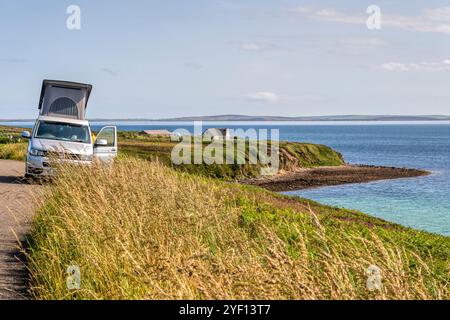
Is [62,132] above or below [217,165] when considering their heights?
above

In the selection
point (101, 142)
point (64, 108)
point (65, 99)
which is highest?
point (65, 99)

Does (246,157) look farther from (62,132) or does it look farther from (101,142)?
(101,142)

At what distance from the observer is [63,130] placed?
23391 mm

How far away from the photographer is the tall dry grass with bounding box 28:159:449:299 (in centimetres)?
605

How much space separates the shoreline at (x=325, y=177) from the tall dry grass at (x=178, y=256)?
43.2 metres

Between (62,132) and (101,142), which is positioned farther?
(62,132)

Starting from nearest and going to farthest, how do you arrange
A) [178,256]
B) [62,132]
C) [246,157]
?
[178,256], [62,132], [246,157]

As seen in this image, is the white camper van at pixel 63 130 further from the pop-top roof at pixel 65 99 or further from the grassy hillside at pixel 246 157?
the grassy hillside at pixel 246 157

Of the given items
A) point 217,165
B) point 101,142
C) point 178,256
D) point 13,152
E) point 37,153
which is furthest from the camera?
point 217,165

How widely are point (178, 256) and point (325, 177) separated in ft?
197

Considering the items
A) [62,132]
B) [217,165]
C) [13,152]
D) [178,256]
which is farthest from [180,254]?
[217,165]

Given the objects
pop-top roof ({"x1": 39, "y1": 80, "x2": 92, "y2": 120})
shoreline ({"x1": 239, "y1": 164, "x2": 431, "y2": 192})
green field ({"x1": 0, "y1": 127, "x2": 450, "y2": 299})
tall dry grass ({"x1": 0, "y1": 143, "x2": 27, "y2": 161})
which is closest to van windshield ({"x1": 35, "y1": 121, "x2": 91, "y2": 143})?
pop-top roof ({"x1": 39, "y1": 80, "x2": 92, "y2": 120})

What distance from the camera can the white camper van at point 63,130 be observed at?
71.9 ft

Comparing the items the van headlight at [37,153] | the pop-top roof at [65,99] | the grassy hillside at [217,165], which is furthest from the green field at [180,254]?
the grassy hillside at [217,165]
